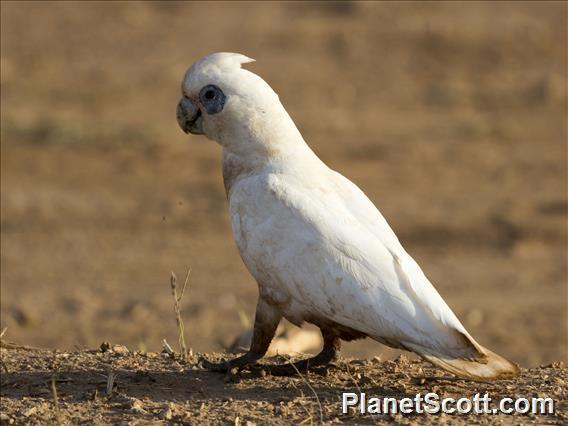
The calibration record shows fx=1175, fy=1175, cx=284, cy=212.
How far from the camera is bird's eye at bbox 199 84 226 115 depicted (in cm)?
623

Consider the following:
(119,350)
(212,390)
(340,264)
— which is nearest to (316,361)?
(212,390)

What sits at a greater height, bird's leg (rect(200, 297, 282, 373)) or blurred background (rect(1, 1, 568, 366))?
blurred background (rect(1, 1, 568, 366))

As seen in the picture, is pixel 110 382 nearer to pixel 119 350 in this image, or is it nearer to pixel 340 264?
pixel 119 350

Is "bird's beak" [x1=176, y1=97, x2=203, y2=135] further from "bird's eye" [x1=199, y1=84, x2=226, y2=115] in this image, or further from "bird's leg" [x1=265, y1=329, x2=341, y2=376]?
"bird's leg" [x1=265, y1=329, x2=341, y2=376]

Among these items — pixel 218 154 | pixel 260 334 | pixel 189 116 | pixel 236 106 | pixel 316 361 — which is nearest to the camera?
pixel 260 334

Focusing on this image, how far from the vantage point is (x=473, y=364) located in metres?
5.55

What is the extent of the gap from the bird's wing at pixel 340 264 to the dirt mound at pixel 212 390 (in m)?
0.42

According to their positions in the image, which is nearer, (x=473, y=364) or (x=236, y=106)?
Result: (x=473, y=364)

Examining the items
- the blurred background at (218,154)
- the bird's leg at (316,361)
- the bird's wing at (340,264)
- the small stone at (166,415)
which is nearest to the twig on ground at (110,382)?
the small stone at (166,415)

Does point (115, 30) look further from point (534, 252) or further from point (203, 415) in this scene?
point (203, 415)

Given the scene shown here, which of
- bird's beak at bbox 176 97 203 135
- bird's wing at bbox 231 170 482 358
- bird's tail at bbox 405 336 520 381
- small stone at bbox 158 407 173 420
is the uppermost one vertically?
bird's beak at bbox 176 97 203 135

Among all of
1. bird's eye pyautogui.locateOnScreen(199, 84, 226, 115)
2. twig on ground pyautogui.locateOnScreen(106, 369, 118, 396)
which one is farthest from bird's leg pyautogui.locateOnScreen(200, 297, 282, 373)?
bird's eye pyautogui.locateOnScreen(199, 84, 226, 115)

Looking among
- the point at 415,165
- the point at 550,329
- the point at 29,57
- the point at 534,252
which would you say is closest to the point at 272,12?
the point at 29,57

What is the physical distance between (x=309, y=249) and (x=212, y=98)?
3.63ft
